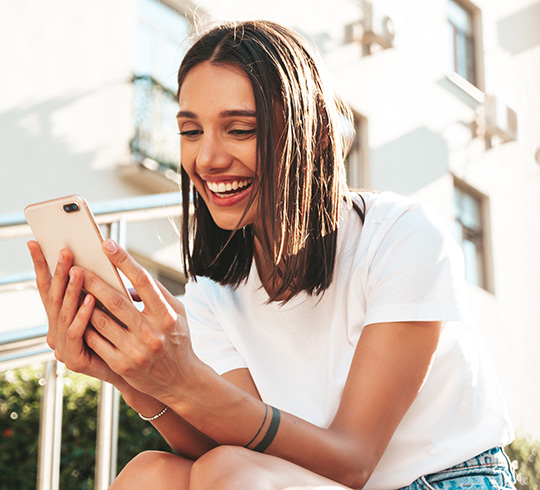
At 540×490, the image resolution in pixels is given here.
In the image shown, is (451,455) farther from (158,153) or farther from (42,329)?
(158,153)

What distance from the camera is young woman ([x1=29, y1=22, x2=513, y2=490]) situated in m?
1.30

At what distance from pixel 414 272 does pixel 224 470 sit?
483 mm

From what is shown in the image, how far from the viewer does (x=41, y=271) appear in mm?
1408

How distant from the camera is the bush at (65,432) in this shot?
4.66 metres

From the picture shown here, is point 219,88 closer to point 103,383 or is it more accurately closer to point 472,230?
point 103,383

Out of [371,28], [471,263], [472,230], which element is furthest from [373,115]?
[471,263]

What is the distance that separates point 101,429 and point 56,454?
60 centimetres

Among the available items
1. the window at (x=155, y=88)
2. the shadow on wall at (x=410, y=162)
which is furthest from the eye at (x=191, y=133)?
the shadow on wall at (x=410, y=162)

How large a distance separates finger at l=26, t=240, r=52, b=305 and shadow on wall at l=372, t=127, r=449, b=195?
814cm

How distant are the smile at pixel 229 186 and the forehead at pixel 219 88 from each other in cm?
14

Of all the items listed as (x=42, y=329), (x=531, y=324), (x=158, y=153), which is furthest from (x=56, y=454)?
(x=531, y=324)

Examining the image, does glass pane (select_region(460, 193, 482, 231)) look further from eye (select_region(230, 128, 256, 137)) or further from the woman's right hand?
the woman's right hand

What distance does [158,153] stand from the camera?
288 inches

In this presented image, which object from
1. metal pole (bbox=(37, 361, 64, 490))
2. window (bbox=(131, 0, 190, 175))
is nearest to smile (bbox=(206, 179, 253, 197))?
metal pole (bbox=(37, 361, 64, 490))
